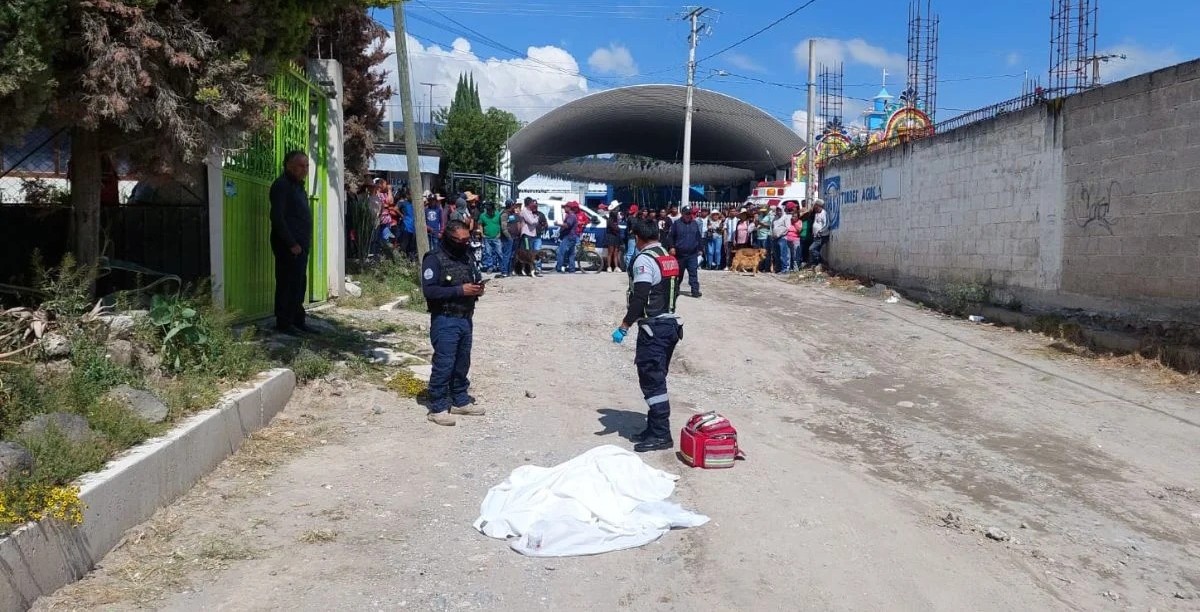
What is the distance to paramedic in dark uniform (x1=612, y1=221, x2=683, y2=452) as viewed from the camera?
6770mm

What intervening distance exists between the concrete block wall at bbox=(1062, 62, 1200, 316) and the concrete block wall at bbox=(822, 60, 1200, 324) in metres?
0.01

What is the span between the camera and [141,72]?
578 cm

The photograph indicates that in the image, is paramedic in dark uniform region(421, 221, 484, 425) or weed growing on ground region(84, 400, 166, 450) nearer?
weed growing on ground region(84, 400, 166, 450)

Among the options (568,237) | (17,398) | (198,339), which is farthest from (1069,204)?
(17,398)

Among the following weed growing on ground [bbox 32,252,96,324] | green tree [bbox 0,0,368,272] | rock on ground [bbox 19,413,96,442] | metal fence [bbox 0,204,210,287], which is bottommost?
rock on ground [bbox 19,413,96,442]

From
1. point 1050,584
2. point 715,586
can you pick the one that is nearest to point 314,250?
point 715,586

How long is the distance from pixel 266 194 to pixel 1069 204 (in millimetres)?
10129

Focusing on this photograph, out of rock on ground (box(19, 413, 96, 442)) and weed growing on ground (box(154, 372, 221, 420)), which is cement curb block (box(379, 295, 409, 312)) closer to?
weed growing on ground (box(154, 372, 221, 420))

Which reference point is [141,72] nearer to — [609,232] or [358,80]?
[358,80]

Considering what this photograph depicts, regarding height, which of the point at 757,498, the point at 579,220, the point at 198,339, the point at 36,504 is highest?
the point at 579,220

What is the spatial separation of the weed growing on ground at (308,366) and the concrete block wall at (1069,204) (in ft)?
29.9

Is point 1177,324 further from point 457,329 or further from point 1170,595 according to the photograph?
point 457,329

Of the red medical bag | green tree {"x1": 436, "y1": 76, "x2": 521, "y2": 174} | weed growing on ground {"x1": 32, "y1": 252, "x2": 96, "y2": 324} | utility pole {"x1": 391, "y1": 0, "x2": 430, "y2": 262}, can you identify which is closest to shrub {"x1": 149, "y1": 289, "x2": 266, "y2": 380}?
weed growing on ground {"x1": 32, "y1": 252, "x2": 96, "y2": 324}

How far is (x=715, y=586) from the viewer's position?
4465 millimetres
